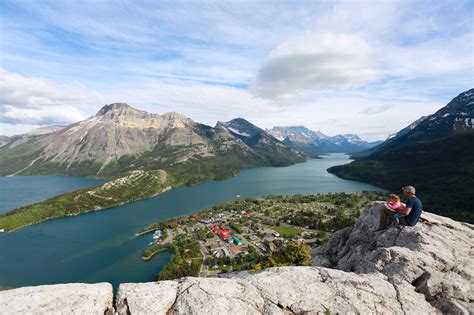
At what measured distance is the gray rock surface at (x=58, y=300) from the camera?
322 inches

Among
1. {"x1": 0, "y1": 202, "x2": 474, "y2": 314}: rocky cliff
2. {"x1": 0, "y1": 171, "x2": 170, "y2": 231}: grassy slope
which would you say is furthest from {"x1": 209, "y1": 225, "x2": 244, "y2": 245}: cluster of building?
{"x1": 0, "y1": 171, "x2": 170, "y2": 231}: grassy slope

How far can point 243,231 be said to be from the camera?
377 feet

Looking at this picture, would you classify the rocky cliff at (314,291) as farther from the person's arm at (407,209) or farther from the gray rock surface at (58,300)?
the person's arm at (407,209)

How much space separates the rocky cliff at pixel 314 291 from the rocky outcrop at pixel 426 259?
46 millimetres

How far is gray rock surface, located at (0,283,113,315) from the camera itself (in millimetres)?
8172

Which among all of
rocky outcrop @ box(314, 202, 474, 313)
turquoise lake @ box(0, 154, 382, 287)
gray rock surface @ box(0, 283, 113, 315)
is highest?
gray rock surface @ box(0, 283, 113, 315)

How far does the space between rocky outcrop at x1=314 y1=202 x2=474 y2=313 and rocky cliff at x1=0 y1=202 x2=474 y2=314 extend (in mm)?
46

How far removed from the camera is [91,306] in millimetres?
8820

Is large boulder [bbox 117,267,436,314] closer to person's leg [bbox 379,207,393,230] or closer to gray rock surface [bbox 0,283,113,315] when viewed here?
gray rock surface [bbox 0,283,113,315]

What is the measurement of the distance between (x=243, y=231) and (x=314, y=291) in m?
107

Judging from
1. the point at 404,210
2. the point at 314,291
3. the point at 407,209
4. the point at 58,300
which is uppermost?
the point at 407,209

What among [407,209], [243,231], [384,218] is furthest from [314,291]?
[243,231]

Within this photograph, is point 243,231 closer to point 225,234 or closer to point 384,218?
point 225,234

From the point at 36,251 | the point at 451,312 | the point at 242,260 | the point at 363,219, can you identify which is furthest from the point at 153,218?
the point at 451,312
